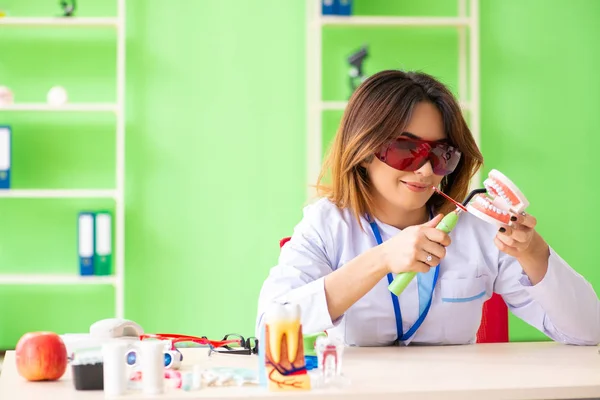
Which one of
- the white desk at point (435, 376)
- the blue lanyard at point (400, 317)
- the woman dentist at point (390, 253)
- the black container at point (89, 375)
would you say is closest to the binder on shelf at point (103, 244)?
the woman dentist at point (390, 253)

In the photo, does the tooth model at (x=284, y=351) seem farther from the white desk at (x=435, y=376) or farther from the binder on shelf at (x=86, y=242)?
the binder on shelf at (x=86, y=242)

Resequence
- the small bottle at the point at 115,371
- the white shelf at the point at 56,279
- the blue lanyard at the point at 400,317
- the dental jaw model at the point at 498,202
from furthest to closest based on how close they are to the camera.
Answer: the white shelf at the point at 56,279 < the blue lanyard at the point at 400,317 < the dental jaw model at the point at 498,202 < the small bottle at the point at 115,371

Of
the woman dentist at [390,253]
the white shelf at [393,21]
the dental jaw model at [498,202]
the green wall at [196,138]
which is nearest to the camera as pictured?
the dental jaw model at [498,202]

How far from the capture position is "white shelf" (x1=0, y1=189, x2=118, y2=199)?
367 cm

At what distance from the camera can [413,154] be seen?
1.85m

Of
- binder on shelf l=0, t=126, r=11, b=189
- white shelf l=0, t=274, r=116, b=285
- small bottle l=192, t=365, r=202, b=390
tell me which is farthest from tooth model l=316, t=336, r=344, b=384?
binder on shelf l=0, t=126, r=11, b=189

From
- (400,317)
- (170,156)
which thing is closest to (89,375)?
(400,317)

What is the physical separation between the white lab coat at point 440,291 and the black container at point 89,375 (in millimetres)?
507

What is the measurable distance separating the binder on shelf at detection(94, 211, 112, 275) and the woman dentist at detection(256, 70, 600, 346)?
5.99 ft

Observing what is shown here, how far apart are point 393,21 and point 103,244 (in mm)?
1680

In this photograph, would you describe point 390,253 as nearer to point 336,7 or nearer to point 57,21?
point 336,7

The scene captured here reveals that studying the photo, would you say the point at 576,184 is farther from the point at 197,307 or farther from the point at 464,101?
the point at 197,307

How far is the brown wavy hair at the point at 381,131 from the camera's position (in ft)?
6.36

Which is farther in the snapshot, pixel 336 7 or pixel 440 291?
pixel 336 7
